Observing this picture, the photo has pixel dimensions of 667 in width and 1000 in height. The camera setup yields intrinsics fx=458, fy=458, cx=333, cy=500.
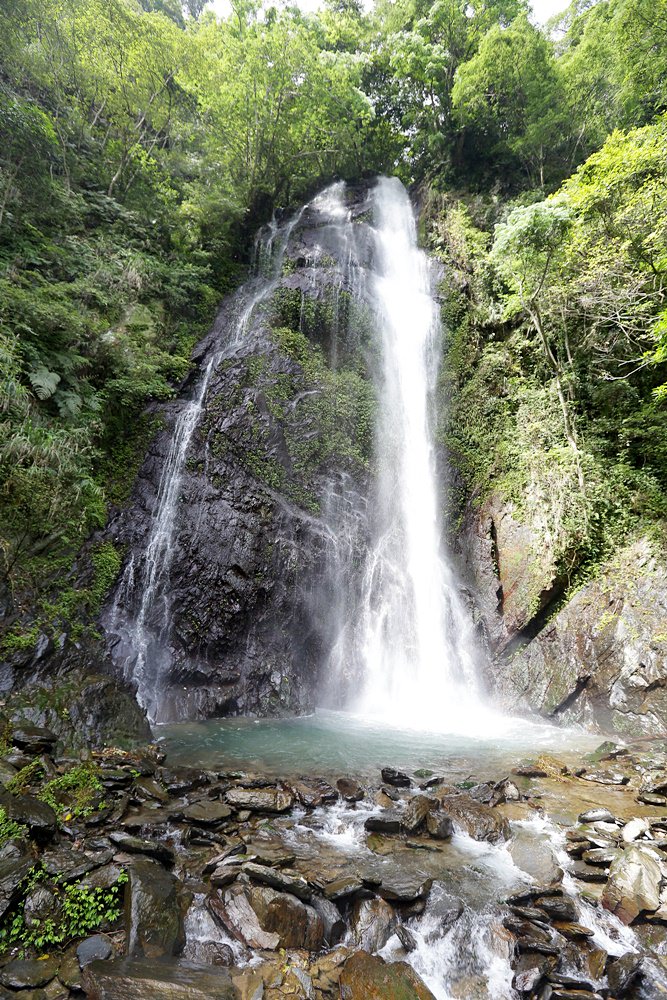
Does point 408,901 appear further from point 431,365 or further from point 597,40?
point 597,40

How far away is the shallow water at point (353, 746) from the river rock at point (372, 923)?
2540 millimetres

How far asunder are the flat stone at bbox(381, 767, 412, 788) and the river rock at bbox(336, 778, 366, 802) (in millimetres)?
355

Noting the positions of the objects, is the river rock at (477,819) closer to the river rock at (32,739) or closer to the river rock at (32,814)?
the river rock at (32,814)

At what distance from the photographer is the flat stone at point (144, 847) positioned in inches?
139

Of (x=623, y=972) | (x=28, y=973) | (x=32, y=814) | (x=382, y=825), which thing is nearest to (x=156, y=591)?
(x=32, y=814)

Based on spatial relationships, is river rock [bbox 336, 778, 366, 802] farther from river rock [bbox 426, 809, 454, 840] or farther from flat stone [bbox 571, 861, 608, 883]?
flat stone [bbox 571, 861, 608, 883]

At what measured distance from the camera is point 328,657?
10102 millimetres

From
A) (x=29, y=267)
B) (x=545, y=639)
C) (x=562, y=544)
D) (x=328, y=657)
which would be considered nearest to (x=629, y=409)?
(x=562, y=544)

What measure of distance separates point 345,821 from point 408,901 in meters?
1.33

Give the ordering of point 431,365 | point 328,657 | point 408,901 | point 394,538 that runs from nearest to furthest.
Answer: point 408,901
point 328,657
point 394,538
point 431,365

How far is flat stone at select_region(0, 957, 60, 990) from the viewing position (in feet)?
7.89

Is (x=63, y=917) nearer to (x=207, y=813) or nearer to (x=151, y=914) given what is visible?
(x=151, y=914)

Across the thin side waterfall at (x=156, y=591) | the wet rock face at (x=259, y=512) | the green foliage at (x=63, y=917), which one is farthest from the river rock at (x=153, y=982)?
the wet rock face at (x=259, y=512)

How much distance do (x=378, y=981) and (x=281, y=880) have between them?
0.91 metres
